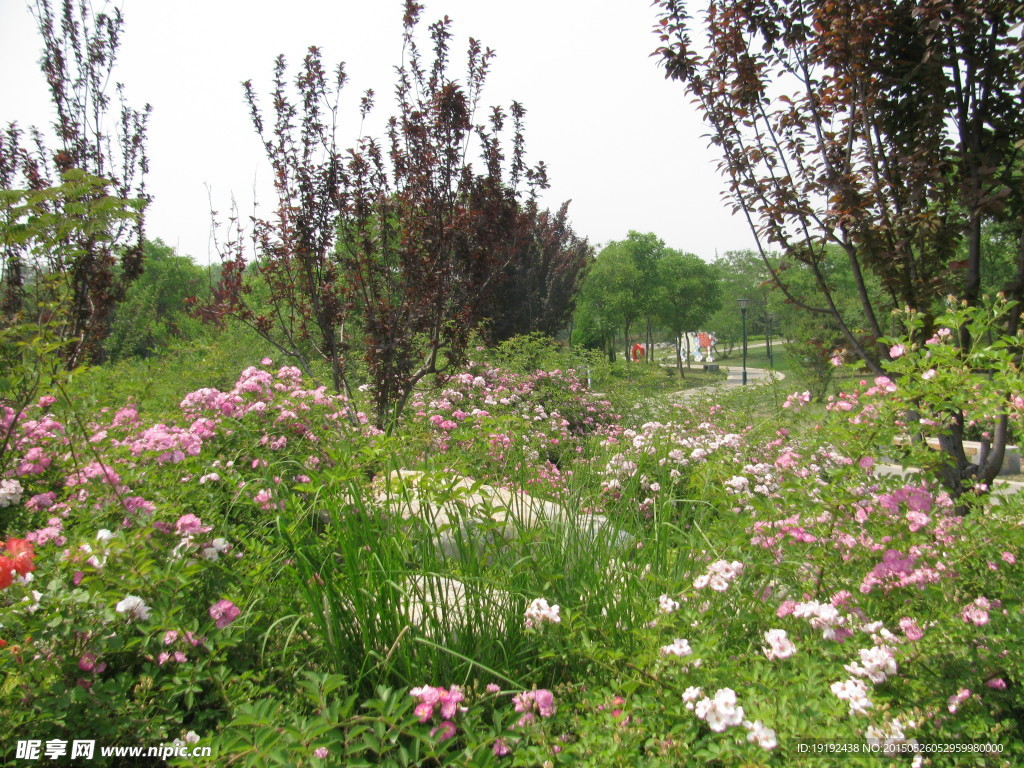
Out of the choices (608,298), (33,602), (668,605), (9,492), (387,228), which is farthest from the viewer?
(608,298)

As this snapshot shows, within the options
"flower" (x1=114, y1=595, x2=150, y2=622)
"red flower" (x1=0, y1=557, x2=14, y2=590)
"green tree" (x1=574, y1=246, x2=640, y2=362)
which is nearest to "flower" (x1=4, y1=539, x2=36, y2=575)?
"red flower" (x1=0, y1=557, x2=14, y2=590)

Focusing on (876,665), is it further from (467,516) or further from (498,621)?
(467,516)

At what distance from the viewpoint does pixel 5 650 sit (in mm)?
1455

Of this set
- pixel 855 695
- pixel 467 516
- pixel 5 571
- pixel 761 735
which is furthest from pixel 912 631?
pixel 5 571

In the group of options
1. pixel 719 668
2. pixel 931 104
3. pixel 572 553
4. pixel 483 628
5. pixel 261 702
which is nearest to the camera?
pixel 261 702

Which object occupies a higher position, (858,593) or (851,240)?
(851,240)

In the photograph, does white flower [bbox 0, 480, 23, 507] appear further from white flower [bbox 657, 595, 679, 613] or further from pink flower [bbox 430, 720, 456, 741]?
white flower [bbox 657, 595, 679, 613]

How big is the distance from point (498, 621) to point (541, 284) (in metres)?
16.3

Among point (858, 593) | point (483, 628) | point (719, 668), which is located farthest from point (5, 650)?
point (858, 593)

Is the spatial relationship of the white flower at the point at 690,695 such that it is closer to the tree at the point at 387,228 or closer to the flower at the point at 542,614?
the flower at the point at 542,614

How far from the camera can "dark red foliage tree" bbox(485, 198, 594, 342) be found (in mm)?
15742

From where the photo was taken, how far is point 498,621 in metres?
2.12

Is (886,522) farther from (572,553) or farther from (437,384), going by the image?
(437,384)

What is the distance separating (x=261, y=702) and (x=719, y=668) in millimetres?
1198
